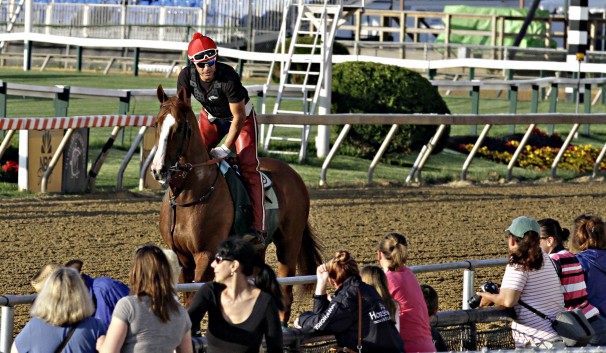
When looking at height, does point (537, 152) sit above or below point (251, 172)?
below

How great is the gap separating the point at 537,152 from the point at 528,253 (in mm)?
11889

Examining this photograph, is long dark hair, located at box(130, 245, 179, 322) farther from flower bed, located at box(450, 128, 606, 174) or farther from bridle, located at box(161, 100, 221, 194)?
flower bed, located at box(450, 128, 606, 174)

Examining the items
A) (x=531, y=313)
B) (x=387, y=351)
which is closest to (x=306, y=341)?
(x=387, y=351)

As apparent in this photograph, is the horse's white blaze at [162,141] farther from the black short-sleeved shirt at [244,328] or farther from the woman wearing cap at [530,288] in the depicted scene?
the black short-sleeved shirt at [244,328]

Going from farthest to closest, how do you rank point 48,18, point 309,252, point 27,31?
point 48,18 → point 27,31 → point 309,252

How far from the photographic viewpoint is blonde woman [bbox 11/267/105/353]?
16.3 feet

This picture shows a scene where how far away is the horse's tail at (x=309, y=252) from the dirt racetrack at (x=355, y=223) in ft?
0.88

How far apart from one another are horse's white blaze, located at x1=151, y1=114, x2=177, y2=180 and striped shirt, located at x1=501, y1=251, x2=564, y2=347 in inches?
84.3

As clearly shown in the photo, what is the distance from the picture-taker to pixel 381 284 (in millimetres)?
6102

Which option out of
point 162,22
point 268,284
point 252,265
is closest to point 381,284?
point 268,284

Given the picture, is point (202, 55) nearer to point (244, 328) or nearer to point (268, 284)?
point (268, 284)

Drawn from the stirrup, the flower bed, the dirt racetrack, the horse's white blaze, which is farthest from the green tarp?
the horse's white blaze

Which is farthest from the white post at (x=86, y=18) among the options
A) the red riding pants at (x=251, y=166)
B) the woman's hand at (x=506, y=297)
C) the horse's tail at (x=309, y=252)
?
the woman's hand at (x=506, y=297)

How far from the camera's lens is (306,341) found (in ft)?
20.4
